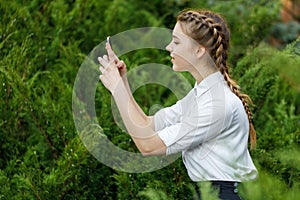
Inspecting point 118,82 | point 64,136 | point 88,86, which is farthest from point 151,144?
point 88,86

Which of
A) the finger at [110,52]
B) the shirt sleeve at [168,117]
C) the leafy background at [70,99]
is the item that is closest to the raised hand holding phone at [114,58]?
the finger at [110,52]

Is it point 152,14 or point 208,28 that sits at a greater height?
point 208,28

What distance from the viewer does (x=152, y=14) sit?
187 inches

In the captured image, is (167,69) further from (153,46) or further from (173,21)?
(173,21)

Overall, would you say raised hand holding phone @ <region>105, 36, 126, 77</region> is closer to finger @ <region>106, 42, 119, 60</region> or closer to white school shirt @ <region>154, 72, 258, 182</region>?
finger @ <region>106, 42, 119, 60</region>

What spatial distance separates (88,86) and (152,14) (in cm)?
160

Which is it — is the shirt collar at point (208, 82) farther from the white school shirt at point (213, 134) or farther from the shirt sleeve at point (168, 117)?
the shirt sleeve at point (168, 117)

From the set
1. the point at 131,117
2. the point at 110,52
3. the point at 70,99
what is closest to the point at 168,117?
the point at 131,117

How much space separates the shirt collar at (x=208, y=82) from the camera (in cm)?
219

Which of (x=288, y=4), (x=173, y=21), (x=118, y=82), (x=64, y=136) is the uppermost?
(x=118, y=82)

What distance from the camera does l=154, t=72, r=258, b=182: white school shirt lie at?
2094 millimetres

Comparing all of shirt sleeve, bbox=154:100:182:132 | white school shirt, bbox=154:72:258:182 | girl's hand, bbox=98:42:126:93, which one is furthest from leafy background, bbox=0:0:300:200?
girl's hand, bbox=98:42:126:93

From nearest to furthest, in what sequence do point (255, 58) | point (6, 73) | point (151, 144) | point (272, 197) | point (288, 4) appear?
point (272, 197), point (151, 144), point (6, 73), point (255, 58), point (288, 4)

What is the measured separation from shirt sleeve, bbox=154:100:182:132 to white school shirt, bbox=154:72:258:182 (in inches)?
5.9
